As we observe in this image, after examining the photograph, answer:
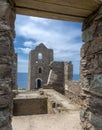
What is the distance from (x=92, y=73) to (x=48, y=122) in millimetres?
3076

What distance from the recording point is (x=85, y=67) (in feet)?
9.34

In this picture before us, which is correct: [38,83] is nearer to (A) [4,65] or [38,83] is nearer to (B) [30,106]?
(B) [30,106]

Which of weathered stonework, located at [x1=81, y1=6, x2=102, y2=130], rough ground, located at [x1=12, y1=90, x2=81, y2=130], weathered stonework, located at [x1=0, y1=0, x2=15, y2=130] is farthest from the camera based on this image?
rough ground, located at [x1=12, y1=90, x2=81, y2=130]

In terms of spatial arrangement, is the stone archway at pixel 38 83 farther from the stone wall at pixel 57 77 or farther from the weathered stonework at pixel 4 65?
the weathered stonework at pixel 4 65

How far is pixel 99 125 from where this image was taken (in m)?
2.34

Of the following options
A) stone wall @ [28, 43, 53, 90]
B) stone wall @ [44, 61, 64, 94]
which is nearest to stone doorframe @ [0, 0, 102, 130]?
stone wall @ [44, 61, 64, 94]

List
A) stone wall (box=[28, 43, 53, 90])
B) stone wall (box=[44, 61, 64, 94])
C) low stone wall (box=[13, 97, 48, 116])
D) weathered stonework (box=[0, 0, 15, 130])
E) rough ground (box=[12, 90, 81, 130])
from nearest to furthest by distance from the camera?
weathered stonework (box=[0, 0, 15, 130]) → rough ground (box=[12, 90, 81, 130]) → low stone wall (box=[13, 97, 48, 116]) → stone wall (box=[44, 61, 64, 94]) → stone wall (box=[28, 43, 53, 90])

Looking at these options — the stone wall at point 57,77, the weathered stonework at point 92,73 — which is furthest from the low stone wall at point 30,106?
the weathered stonework at point 92,73

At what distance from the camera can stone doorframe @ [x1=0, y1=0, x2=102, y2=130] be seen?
6.25 ft

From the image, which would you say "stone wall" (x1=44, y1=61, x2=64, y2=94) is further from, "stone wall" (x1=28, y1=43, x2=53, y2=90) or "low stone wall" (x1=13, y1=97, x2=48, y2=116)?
"stone wall" (x1=28, y1=43, x2=53, y2=90)

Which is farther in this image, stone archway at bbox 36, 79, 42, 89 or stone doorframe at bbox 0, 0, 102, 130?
stone archway at bbox 36, 79, 42, 89

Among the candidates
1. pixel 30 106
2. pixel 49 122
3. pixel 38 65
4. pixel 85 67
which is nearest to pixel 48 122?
pixel 49 122

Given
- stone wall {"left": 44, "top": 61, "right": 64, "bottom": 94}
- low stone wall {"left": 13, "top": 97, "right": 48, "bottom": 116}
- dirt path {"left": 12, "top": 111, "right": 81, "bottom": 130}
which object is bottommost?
low stone wall {"left": 13, "top": 97, "right": 48, "bottom": 116}

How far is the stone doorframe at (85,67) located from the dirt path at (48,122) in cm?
191
